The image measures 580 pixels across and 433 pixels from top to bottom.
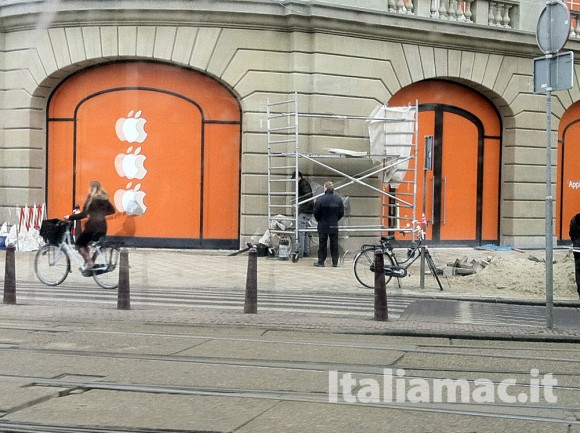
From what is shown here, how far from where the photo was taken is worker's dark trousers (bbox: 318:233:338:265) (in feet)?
62.7

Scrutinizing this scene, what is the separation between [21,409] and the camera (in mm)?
6254

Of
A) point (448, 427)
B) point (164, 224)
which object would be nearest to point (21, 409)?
point (448, 427)

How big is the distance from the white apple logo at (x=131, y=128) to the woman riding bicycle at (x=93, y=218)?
7.40m

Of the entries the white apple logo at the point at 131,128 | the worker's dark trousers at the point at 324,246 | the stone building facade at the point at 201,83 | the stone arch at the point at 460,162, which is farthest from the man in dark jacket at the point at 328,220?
the white apple logo at the point at 131,128

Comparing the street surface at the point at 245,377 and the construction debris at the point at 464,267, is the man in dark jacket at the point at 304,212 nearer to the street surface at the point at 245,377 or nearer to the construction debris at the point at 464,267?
the construction debris at the point at 464,267

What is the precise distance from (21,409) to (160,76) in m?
16.0

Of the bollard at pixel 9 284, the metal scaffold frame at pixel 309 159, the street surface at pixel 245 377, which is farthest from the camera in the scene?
the metal scaffold frame at pixel 309 159

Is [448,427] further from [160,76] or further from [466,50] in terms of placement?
[466,50]

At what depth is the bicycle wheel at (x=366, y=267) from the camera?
50.8 ft

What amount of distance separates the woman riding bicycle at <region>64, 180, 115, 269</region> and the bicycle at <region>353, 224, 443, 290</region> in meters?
4.29

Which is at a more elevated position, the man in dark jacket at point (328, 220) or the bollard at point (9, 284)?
the man in dark jacket at point (328, 220)

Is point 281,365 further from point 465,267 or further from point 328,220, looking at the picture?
point 328,220

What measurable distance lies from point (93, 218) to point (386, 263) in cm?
485

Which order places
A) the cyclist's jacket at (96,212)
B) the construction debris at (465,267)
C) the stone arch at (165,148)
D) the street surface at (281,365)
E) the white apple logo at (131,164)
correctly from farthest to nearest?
the white apple logo at (131,164) → the stone arch at (165,148) → the construction debris at (465,267) → the cyclist's jacket at (96,212) → the street surface at (281,365)
